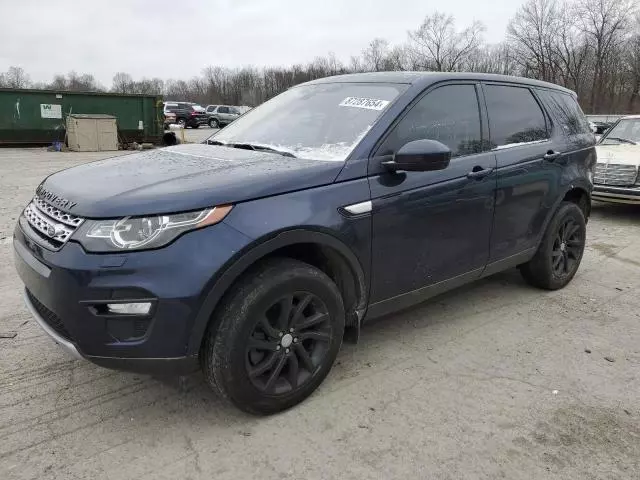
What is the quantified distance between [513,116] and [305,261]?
2.26 metres

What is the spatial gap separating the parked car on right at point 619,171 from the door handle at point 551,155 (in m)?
4.21

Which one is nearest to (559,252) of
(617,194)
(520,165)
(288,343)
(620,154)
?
(520,165)

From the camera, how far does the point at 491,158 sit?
12.5 ft

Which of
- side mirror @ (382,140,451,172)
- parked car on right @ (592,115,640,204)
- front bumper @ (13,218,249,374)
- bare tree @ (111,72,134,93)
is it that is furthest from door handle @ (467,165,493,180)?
bare tree @ (111,72,134,93)

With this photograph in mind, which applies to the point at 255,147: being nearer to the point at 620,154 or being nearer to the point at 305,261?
the point at 305,261

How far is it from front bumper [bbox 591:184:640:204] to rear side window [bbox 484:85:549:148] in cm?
450

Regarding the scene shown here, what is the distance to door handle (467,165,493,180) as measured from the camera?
11.9 feet

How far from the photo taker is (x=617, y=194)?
851cm

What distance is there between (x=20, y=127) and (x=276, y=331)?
69.0 ft

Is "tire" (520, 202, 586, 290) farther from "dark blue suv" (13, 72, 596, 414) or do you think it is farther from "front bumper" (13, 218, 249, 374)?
"front bumper" (13, 218, 249, 374)

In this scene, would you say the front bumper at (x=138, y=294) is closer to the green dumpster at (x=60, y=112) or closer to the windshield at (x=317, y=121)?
the windshield at (x=317, y=121)

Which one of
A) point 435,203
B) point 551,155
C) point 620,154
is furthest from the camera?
point 620,154

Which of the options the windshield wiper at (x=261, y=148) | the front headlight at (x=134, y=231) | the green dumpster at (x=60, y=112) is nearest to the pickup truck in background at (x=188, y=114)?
the green dumpster at (x=60, y=112)

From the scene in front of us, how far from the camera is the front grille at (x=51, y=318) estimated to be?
2546mm
